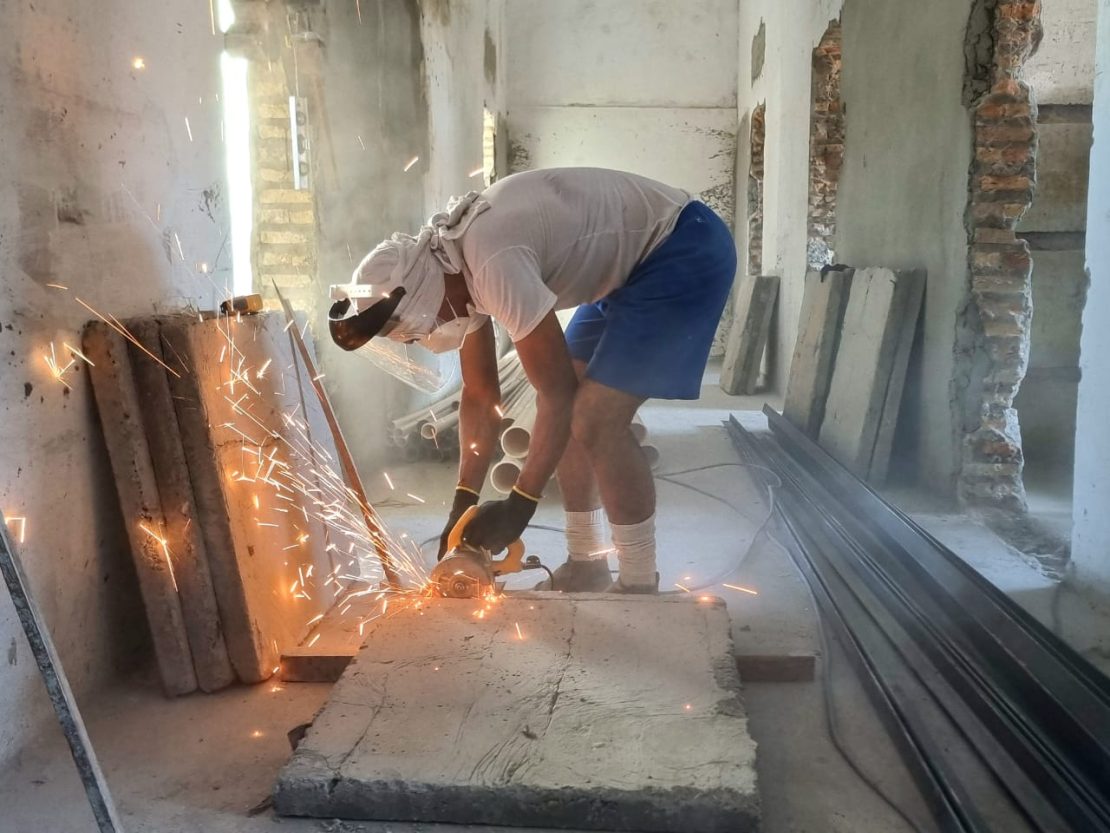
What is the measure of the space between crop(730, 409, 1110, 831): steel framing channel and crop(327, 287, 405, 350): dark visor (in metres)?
1.56

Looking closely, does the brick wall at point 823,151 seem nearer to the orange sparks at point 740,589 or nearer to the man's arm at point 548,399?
the orange sparks at point 740,589

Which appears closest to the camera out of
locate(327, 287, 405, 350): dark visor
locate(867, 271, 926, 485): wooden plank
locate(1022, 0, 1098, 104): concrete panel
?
locate(327, 287, 405, 350): dark visor

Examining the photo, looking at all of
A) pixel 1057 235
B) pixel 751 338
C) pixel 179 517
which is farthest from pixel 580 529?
pixel 751 338

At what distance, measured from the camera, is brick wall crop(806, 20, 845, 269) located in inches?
266

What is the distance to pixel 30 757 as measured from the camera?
194 centimetres

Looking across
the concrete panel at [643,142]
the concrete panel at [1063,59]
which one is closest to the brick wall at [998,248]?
the concrete panel at [1063,59]

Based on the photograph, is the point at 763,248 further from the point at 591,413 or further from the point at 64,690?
the point at 64,690

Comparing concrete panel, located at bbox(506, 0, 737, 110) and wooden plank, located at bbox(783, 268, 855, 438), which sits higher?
concrete panel, located at bbox(506, 0, 737, 110)

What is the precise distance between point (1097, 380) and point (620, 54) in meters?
9.55

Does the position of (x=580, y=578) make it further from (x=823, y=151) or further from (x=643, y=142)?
(x=643, y=142)

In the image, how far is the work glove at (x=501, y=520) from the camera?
2.30 meters

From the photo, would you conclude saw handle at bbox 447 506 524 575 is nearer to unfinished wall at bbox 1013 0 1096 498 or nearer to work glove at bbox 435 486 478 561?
work glove at bbox 435 486 478 561

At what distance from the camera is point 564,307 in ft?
8.26

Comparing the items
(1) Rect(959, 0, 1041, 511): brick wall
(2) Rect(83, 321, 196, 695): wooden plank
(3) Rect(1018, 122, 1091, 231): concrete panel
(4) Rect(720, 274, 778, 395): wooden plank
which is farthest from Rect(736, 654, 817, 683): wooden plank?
(4) Rect(720, 274, 778, 395): wooden plank
